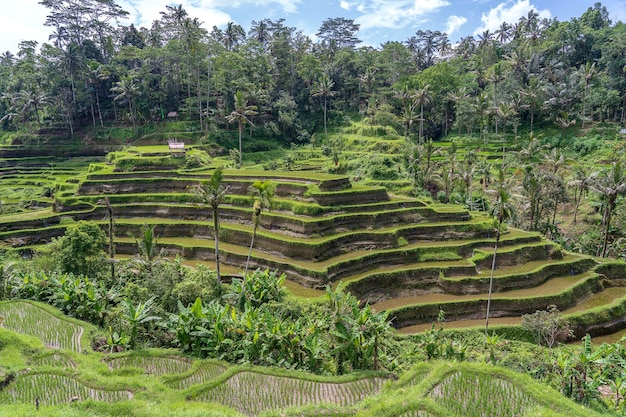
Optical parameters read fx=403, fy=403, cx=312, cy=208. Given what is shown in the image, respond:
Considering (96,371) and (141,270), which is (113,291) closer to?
(141,270)

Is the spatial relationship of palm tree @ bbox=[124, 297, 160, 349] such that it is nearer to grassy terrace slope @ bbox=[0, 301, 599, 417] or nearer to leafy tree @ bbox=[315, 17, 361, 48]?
grassy terrace slope @ bbox=[0, 301, 599, 417]

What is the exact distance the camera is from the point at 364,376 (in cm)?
1384

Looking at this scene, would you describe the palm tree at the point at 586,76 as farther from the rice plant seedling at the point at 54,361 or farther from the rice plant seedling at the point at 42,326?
the rice plant seedling at the point at 54,361

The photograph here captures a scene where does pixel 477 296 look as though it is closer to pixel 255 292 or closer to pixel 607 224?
pixel 255 292

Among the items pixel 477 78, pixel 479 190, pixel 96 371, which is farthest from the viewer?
pixel 477 78

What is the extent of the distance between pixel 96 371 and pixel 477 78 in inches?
2569

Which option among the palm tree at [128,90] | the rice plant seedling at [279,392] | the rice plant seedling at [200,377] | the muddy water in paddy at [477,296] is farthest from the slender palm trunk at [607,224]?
the palm tree at [128,90]

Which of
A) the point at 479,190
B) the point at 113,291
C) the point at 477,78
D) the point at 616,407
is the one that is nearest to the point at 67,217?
the point at 113,291

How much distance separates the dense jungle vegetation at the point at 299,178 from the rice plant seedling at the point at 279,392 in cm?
8

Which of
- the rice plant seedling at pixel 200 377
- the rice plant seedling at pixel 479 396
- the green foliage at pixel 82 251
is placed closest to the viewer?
the rice plant seedling at pixel 479 396

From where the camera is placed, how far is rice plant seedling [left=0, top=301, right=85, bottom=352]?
52.5ft

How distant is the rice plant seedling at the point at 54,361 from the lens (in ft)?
44.9

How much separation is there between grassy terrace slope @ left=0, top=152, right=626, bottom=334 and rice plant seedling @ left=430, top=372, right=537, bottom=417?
35.8 ft

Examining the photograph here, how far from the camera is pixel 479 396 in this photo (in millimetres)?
11359
